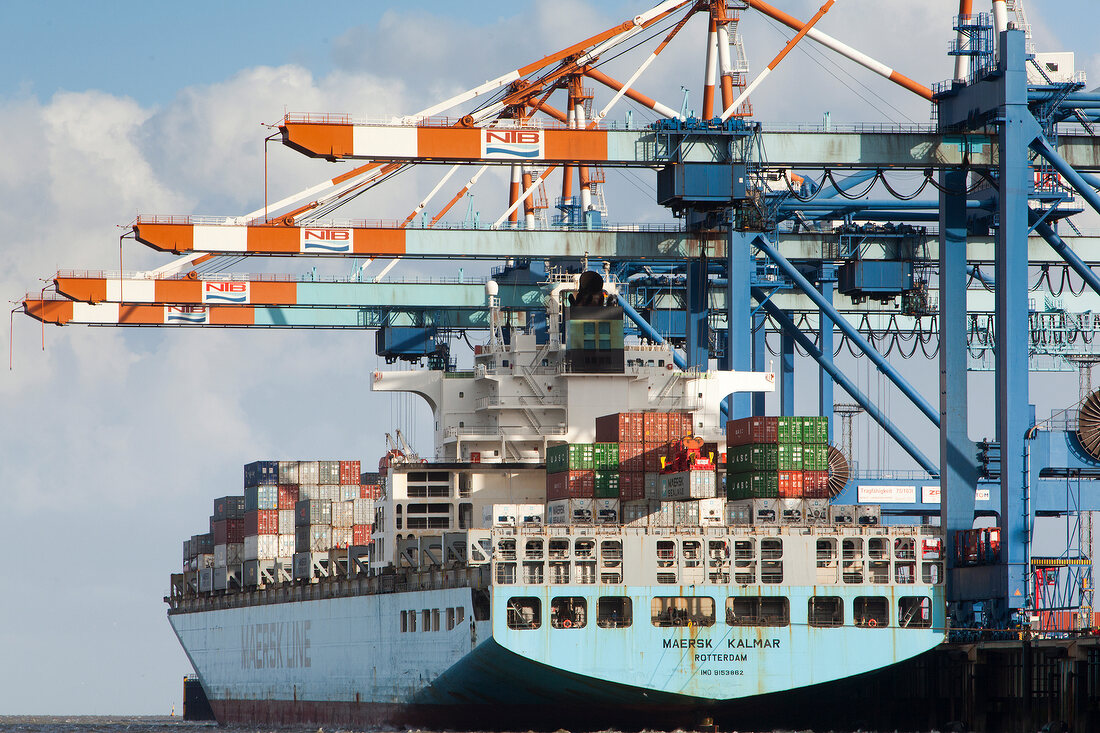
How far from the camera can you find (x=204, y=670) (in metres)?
67.1

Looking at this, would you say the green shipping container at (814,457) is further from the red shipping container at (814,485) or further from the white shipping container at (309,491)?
the white shipping container at (309,491)

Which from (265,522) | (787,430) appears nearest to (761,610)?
(787,430)

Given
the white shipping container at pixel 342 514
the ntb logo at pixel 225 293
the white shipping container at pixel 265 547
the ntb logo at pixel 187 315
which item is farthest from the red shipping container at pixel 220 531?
the ntb logo at pixel 225 293

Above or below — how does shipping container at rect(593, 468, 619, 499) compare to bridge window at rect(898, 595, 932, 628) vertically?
above

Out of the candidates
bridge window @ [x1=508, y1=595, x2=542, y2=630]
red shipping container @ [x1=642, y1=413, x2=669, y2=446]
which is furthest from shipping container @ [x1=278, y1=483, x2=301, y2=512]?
bridge window @ [x1=508, y1=595, x2=542, y2=630]

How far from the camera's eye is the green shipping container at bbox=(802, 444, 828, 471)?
39.5 meters

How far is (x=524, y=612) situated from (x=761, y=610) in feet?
16.7

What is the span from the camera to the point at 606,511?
40.9m

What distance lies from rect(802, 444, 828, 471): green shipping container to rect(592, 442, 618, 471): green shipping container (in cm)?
432

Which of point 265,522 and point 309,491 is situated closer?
point 309,491

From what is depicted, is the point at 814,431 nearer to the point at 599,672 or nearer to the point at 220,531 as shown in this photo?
the point at 599,672

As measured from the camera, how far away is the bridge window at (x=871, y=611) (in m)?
38.6

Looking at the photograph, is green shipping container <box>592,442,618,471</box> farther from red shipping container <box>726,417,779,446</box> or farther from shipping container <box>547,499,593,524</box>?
red shipping container <box>726,417,779,446</box>

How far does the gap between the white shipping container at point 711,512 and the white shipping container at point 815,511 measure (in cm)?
186
